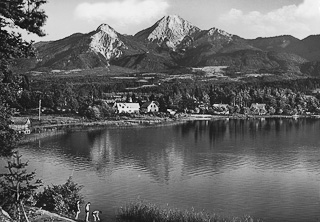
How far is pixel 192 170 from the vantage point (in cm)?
4262

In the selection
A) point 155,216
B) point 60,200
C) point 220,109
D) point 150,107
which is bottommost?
point 155,216

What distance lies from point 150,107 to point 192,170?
77.3 meters

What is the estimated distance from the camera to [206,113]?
124688mm

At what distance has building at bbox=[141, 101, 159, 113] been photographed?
118125 millimetres

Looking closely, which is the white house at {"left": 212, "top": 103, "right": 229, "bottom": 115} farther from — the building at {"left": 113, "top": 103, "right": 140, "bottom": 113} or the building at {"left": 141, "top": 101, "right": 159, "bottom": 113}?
the building at {"left": 113, "top": 103, "right": 140, "bottom": 113}

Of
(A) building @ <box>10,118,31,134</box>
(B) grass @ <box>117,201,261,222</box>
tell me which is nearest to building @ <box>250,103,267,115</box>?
(A) building @ <box>10,118,31,134</box>

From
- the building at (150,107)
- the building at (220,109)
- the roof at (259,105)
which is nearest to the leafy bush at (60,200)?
the building at (150,107)

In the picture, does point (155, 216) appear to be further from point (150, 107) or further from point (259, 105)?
point (259, 105)

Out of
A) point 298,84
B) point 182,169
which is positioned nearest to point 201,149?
point 182,169

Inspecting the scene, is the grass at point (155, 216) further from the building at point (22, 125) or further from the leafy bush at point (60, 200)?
the building at point (22, 125)

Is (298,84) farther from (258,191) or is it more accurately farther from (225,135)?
(258,191)

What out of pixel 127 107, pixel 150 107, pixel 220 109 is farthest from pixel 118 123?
pixel 220 109

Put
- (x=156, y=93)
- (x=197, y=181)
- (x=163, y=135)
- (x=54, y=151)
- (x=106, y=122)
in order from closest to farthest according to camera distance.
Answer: (x=197, y=181) < (x=54, y=151) < (x=163, y=135) < (x=106, y=122) < (x=156, y=93)

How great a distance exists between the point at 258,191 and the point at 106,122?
60.9m
